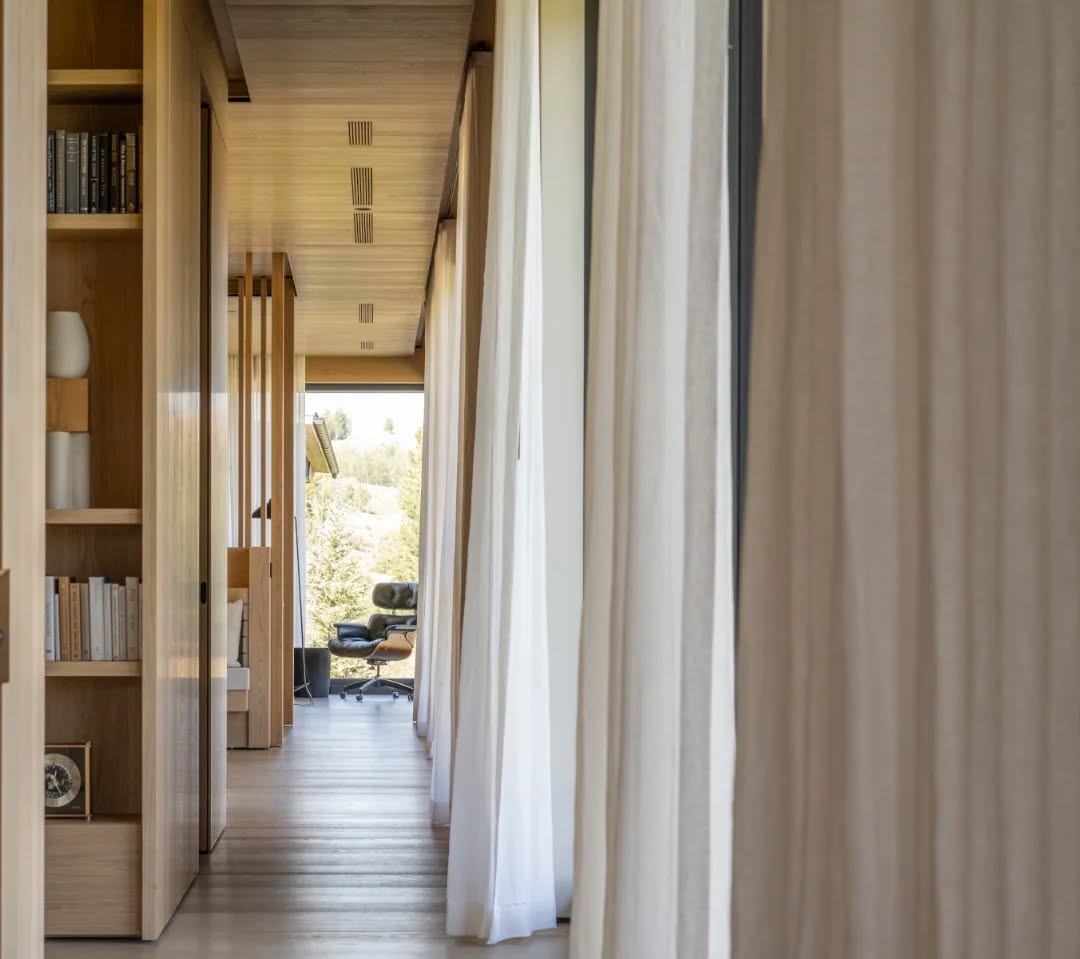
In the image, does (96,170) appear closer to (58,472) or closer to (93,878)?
(58,472)

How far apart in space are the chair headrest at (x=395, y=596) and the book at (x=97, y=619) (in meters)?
8.13

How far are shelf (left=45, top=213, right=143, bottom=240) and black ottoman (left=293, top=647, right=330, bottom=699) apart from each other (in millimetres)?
6929

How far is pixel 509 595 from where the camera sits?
10.6 ft

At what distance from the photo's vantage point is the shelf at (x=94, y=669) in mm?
3492

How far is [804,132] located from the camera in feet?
2.85

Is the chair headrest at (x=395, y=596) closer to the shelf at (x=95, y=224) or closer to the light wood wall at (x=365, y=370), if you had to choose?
the light wood wall at (x=365, y=370)

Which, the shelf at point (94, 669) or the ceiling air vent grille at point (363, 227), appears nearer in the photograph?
the shelf at point (94, 669)

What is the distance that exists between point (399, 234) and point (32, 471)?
19.7ft

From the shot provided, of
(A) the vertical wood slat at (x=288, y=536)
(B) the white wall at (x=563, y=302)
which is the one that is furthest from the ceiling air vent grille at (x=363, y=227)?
(B) the white wall at (x=563, y=302)

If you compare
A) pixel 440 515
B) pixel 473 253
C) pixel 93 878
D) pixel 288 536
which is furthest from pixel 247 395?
pixel 93 878

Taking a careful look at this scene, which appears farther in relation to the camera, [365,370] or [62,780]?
[365,370]

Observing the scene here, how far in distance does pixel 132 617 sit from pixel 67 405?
2.20 ft

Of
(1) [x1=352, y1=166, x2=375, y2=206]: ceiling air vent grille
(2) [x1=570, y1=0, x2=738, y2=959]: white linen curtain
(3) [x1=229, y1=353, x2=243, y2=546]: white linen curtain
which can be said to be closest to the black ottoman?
(3) [x1=229, y1=353, x2=243, y2=546]: white linen curtain

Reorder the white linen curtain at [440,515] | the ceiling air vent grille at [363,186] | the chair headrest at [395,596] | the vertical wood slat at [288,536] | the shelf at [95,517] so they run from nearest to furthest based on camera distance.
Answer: the shelf at [95,517]
the white linen curtain at [440,515]
the ceiling air vent grille at [363,186]
the vertical wood slat at [288,536]
the chair headrest at [395,596]
